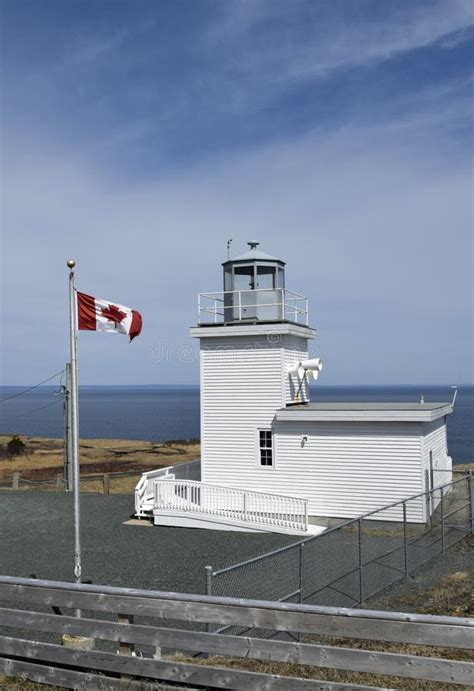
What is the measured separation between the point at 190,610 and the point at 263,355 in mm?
15045

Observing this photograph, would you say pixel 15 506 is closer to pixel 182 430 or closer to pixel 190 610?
pixel 190 610

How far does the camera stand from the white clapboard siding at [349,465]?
18812 millimetres

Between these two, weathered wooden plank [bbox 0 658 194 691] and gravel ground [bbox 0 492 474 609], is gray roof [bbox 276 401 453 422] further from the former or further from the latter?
weathered wooden plank [bbox 0 658 194 691]

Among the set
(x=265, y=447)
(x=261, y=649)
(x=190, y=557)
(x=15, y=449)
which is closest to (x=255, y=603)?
(x=261, y=649)

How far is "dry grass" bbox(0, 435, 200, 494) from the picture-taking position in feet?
104

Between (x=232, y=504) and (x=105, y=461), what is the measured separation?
29.2 metres

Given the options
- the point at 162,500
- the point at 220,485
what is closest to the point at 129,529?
the point at 162,500

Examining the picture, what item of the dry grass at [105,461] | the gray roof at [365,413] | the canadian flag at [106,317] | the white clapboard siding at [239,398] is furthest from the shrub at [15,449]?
the canadian flag at [106,317]

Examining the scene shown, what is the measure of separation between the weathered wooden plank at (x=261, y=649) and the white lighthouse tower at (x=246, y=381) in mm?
14341

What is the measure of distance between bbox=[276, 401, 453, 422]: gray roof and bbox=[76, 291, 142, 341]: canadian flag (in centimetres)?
852

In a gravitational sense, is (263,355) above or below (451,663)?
above

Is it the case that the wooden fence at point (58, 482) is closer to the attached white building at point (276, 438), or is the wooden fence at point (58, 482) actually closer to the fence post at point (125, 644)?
the attached white building at point (276, 438)

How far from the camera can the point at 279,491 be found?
20406 mm

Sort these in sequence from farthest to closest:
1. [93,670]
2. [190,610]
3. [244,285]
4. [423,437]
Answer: [244,285], [423,437], [93,670], [190,610]
